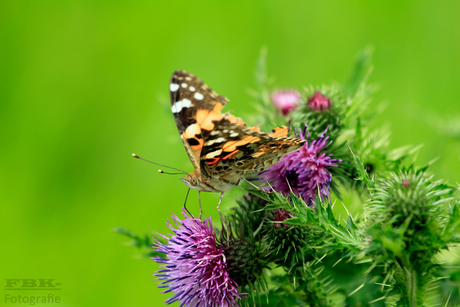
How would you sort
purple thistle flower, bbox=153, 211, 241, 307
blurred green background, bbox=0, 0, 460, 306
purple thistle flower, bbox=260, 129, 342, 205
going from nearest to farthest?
1. purple thistle flower, bbox=153, 211, 241, 307
2. purple thistle flower, bbox=260, 129, 342, 205
3. blurred green background, bbox=0, 0, 460, 306

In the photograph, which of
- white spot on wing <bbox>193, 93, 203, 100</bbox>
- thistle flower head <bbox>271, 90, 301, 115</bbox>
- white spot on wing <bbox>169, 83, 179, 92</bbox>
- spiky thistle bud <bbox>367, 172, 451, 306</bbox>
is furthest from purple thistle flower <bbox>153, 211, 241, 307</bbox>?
thistle flower head <bbox>271, 90, 301, 115</bbox>

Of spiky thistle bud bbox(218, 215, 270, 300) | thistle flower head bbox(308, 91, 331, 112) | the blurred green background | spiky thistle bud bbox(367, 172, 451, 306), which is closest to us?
spiky thistle bud bbox(367, 172, 451, 306)

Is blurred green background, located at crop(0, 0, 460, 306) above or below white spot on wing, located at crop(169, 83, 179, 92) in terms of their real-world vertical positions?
above

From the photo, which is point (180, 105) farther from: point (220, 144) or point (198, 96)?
point (220, 144)

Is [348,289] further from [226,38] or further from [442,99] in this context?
[226,38]

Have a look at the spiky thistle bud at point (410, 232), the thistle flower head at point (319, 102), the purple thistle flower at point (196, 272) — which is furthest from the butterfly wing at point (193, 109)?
the spiky thistle bud at point (410, 232)

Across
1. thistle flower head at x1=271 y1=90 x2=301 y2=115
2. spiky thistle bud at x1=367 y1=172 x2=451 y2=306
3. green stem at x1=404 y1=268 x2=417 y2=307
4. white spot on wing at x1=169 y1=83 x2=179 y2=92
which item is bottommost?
green stem at x1=404 y1=268 x2=417 y2=307

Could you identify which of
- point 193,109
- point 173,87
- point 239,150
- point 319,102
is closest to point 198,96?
point 193,109

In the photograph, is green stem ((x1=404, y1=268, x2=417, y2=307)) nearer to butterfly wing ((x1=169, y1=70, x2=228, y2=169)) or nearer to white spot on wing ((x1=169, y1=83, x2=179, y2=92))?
butterfly wing ((x1=169, y1=70, x2=228, y2=169))
